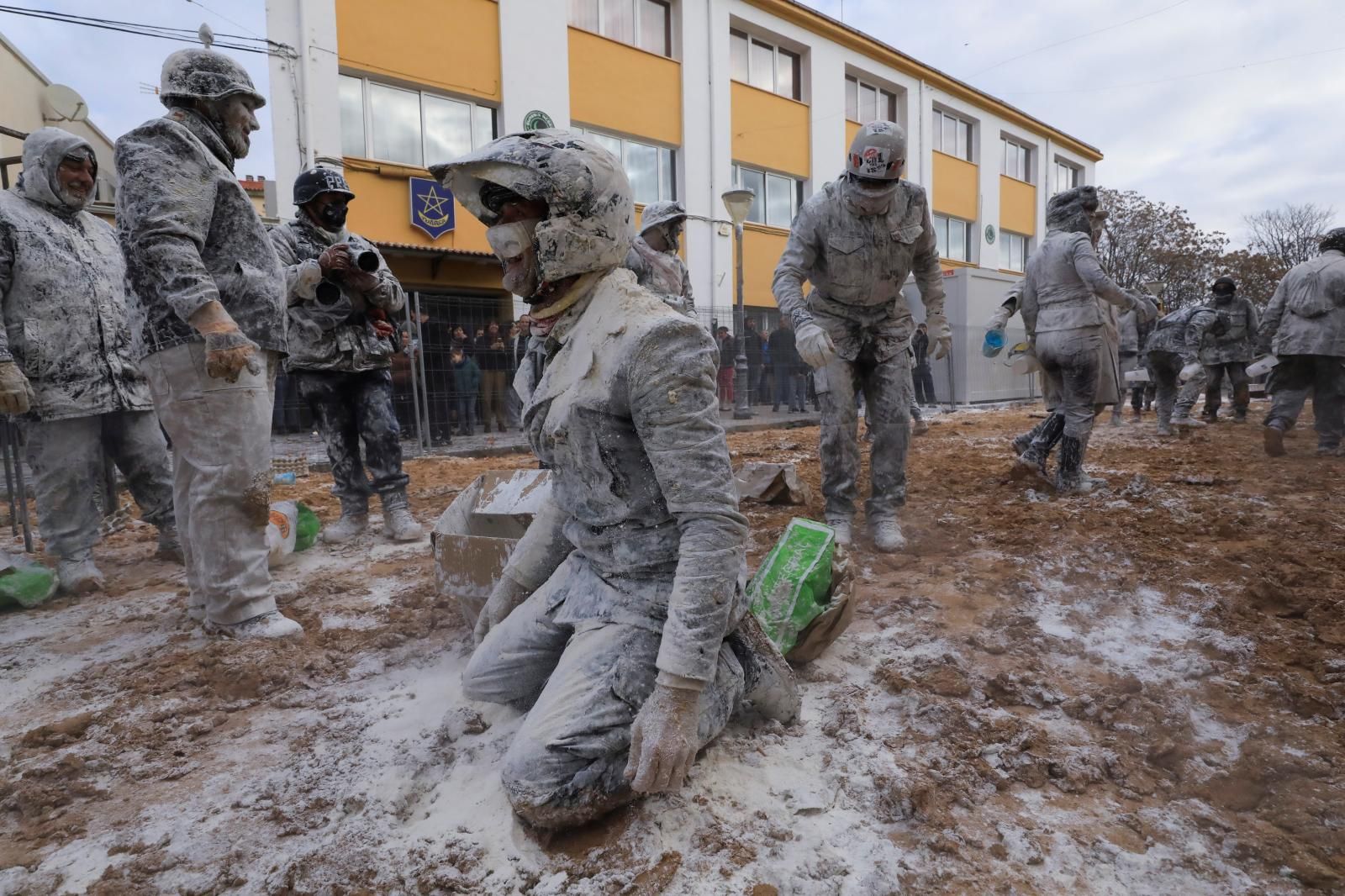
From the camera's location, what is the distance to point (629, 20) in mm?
14469

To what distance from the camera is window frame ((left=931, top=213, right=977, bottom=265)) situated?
20.4 meters

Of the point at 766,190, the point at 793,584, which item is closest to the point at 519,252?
the point at 793,584

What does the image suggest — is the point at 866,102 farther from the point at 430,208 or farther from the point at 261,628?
the point at 261,628

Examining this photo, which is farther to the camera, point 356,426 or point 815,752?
point 356,426

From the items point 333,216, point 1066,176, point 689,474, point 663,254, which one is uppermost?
point 1066,176

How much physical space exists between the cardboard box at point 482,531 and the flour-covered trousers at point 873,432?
1837 millimetres

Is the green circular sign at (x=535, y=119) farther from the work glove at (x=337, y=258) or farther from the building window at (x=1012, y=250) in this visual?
the building window at (x=1012, y=250)

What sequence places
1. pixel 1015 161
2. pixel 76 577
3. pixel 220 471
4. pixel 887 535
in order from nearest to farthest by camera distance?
1. pixel 220 471
2. pixel 76 577
3. pixel 887 535
4. pixel 1015 161

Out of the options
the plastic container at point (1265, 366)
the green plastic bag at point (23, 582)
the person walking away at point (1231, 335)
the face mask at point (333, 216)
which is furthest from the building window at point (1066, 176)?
the green plastic bag at point (23, 582)

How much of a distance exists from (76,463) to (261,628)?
1746 mm

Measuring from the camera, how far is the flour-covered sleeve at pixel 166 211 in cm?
259

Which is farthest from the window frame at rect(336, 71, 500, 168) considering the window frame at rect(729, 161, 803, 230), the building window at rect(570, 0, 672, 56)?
the window frame at rect(729, 161, 803, 230)

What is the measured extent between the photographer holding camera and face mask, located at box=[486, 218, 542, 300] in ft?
8.46

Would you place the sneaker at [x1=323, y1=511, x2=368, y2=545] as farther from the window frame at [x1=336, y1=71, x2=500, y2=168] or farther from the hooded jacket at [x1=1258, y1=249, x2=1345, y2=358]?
the window frame at [x1=336, y1=71, x2=500, y2=168]
